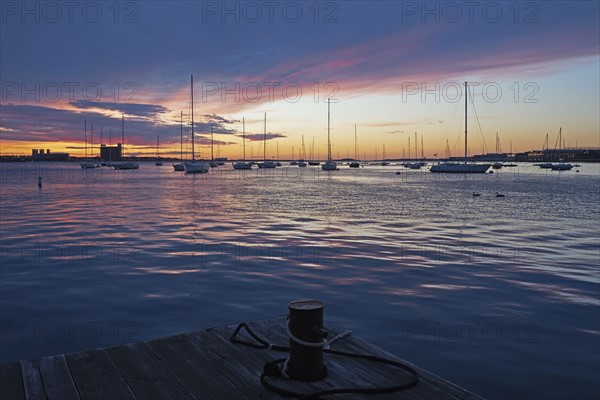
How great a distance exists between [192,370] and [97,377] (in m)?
1.02

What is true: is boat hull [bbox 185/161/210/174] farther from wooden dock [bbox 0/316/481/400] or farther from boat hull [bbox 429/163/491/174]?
wooden dock [bbox 0/316/481/400]

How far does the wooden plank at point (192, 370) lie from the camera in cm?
476

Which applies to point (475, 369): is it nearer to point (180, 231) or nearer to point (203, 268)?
point (203, 268)

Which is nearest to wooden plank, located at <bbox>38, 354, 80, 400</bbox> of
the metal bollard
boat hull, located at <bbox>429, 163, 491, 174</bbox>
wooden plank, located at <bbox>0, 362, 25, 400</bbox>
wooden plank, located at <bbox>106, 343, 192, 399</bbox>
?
wooden plank, located at <bbox>0, 362, 25, 400</bbox>

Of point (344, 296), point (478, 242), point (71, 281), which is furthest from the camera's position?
point (478, 242)

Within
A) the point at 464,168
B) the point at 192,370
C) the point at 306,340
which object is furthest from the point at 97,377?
the point at 464,168

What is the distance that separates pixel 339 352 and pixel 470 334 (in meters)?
4.92

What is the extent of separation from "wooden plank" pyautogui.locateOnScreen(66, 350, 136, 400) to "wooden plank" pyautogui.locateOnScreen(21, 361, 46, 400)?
0.33 m

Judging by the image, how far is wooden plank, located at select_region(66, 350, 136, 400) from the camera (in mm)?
4762

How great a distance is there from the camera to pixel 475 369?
804 cm

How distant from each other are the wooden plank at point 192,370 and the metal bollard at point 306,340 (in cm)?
67

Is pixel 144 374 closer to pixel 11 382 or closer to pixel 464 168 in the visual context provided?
pixel 11 382

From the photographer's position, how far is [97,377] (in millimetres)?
5145

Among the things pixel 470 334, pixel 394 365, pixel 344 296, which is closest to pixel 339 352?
pixel 394 365
